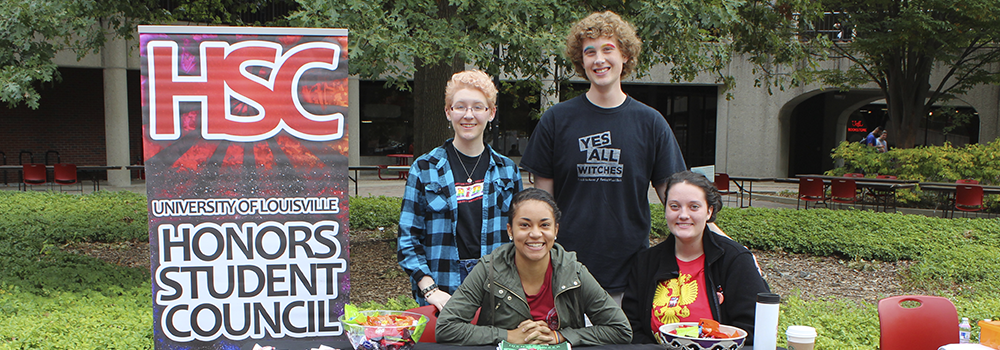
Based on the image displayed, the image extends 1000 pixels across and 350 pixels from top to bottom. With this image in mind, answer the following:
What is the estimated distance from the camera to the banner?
2.84m

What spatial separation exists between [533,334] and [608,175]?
31.7 inches

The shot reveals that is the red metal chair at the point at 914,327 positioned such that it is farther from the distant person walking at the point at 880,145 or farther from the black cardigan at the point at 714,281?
the distant person walking at the point at 880,145

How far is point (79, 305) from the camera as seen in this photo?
14.9 ft

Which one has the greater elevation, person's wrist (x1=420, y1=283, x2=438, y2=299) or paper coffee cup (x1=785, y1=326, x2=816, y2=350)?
paper coffee cup (x1=785, y1=326, x2=816, y2=350)

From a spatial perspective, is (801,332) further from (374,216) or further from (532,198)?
(374,216)

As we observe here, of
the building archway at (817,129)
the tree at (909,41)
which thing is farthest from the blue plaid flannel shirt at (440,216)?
the building archway at (817,129)

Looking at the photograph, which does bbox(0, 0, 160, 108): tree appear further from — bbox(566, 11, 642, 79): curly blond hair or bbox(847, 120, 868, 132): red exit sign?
bbox(847, 120, 868, 132): red exit sign

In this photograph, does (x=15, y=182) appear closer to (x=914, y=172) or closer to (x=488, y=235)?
(x=488, y=235)

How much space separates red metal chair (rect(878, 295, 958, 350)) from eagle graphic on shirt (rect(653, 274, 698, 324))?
0.85 meters

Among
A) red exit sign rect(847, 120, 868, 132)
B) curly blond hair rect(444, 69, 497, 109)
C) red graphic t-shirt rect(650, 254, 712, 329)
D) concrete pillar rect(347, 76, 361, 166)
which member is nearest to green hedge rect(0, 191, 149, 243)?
curly blond hair rect(444, 69, 497, 109)

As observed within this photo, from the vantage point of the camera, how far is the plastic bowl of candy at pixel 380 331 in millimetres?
2033

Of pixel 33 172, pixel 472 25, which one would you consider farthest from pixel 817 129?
pixel 33 172

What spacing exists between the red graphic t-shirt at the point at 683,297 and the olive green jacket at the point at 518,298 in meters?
0.25

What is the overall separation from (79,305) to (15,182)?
713 inches
